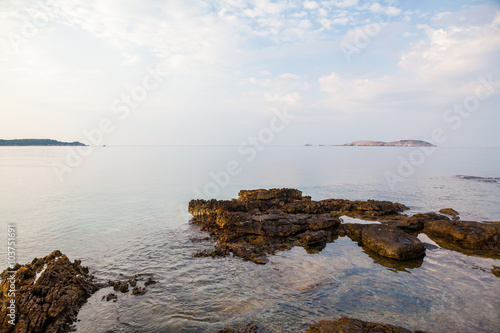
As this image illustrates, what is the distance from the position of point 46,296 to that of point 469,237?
24607 millimetres

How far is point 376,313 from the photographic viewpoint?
10.3 m

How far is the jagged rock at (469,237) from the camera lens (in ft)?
56.1

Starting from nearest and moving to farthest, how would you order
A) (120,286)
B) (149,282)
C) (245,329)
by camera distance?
(245,329), (120,286), (149,282)

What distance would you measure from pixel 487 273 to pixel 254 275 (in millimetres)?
12827

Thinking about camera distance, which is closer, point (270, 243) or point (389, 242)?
point (389, 242)

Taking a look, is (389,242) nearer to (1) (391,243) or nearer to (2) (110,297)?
(1) (391,243)

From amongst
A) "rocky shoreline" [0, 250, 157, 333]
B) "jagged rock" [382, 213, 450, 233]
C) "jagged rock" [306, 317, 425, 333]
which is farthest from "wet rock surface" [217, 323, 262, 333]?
"jagged rock" [382, 213, 450, 233]

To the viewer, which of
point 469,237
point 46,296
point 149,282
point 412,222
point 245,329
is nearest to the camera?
point 245,329

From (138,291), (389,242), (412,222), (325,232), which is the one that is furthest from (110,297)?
(412,222)

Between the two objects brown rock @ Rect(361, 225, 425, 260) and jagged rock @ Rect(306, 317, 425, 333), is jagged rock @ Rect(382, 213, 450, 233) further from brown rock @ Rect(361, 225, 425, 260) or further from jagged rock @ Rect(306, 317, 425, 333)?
jagged rock @ Rect(306, 317, 425, 333)

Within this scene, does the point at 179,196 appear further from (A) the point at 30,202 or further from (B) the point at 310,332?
(B) the point at 310,332

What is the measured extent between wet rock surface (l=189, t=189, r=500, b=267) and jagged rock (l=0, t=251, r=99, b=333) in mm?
6655

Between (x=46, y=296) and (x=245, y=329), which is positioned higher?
(x=46, y=296)

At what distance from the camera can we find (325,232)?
1945cm
